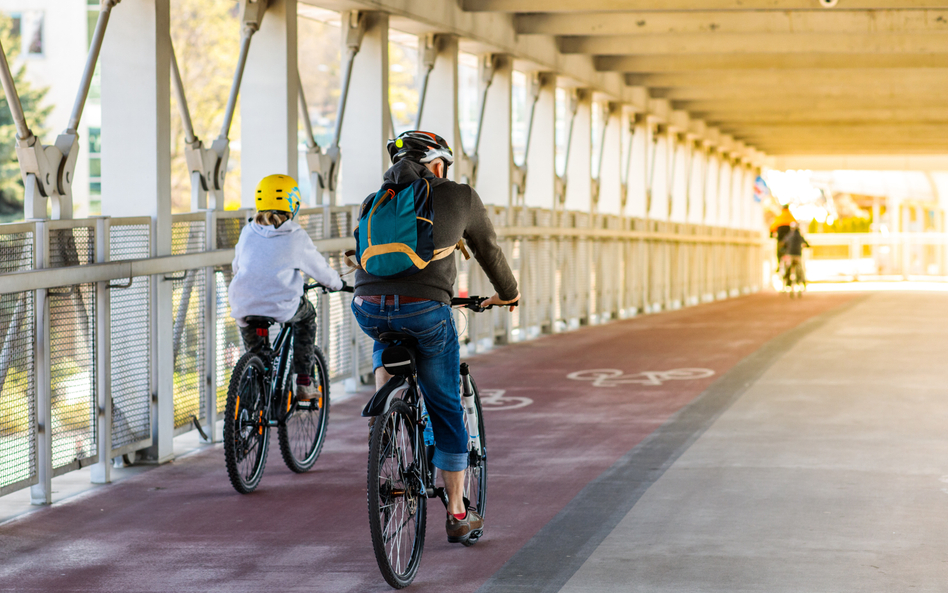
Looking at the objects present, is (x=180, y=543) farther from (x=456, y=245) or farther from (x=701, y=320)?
(x=701, y=320)

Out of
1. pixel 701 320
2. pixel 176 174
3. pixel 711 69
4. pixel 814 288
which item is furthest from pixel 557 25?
pixel 176 174

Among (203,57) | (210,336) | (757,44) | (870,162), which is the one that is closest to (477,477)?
(210,336)

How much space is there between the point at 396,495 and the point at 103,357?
9.11ft

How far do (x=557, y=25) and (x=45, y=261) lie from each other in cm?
1055

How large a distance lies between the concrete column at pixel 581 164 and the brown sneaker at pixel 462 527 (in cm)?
1514

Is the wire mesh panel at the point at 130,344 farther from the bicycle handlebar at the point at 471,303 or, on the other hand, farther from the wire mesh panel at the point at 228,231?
the bicycle handlebar at the point at 471,303

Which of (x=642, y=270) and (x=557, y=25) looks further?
(x=642, y=270)

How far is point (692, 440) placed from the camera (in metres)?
8.15

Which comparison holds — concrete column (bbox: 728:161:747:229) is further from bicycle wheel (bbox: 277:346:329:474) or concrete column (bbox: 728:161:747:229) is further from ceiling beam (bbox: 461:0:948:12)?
bicycle wheel (bbox: 277:346:329:474)

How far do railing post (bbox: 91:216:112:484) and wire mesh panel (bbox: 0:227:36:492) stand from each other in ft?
2.02

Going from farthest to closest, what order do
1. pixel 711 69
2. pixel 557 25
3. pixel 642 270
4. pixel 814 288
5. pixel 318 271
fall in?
pixel 814 288 < pixel 642 270 < pixel 711 69 < pixel 557 25 < pixel 318 271

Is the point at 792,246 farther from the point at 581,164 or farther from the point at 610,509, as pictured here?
the point at 610,509

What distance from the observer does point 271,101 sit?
10156 millimetres

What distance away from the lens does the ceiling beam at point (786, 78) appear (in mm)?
20547
